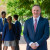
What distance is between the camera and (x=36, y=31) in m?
3.45

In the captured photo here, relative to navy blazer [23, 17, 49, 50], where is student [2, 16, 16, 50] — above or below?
below

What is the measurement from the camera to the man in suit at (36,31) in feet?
11.3

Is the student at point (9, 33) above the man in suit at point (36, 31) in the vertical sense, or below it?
below

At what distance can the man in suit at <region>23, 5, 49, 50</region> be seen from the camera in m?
3.45

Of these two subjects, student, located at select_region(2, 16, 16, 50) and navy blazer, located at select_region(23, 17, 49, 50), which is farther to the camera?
student, located at select_region(2, 16, 16, 50)

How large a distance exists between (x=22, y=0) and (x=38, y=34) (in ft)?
27.6

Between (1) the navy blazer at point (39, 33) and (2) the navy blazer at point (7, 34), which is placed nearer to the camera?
(1) the navy blazer at point (39, 33)

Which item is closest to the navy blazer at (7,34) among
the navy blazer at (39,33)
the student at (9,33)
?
the student at (9,33)

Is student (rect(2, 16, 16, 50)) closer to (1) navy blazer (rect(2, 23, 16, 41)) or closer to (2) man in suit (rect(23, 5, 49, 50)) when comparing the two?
(1) navy blazer (rect(2, 23, 16, 41))

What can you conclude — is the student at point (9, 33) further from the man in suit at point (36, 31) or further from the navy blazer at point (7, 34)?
the man in suit at point (36, 31)

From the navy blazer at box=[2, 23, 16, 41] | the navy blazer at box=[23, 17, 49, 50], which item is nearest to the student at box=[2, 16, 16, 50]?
the navy blazer at box=[2, 23, 16, 41]

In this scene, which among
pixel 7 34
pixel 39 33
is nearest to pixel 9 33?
pixel 7 34

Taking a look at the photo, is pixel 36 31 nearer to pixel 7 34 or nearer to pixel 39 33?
pixel 39 33

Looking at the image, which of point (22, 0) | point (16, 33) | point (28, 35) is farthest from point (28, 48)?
point (22, 0)
